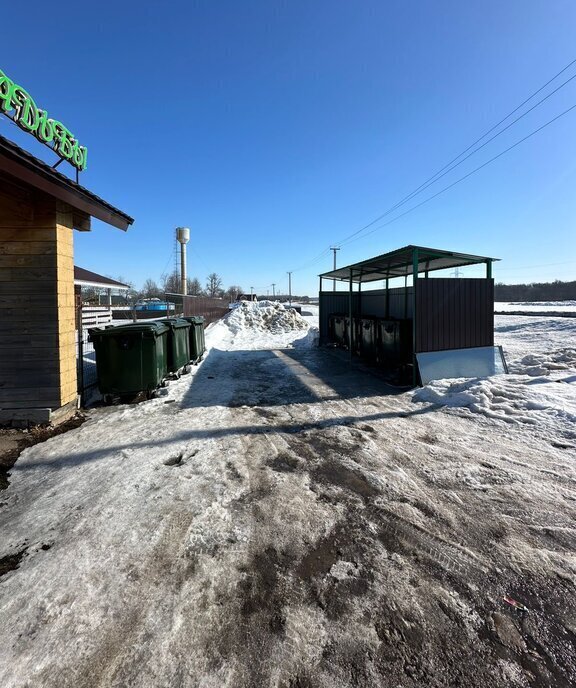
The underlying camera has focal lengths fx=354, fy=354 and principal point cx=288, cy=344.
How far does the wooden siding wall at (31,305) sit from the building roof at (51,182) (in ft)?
1.29

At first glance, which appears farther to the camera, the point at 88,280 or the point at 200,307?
the point at 200,307

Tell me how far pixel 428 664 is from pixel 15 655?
2.02 m

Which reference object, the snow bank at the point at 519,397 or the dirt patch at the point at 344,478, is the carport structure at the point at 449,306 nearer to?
the snow bank at the point at 519,397

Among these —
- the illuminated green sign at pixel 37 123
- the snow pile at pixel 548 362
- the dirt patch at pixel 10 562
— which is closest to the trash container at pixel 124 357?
the illuminated green sign at pixel 37 123

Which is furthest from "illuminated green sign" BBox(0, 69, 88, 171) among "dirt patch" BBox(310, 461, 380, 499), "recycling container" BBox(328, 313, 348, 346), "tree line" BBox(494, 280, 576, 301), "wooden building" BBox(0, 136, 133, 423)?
"tree line" BBox(494, 280, 576, 301)

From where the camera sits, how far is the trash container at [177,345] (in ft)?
26.3

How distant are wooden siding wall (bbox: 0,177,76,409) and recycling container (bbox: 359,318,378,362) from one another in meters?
7.70

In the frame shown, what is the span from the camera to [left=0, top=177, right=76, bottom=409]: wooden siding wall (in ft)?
17.0

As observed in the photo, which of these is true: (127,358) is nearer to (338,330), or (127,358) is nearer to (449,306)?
(449,306)

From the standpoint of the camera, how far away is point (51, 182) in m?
4.64

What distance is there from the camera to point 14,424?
16.9ft

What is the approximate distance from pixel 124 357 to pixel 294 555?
5.04 meters

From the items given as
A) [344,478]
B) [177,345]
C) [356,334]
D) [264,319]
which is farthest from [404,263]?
[264,319]

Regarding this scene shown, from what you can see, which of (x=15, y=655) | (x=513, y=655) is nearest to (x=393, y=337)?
(x=513, y=655)
